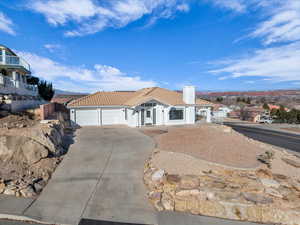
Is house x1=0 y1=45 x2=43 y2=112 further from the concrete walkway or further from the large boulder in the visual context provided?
the concrete walkway

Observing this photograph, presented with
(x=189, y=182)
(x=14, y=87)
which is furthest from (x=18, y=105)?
(x=189, y=182)

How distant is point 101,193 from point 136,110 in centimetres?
1336

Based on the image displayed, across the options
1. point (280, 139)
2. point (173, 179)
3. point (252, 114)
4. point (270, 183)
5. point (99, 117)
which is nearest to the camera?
point (270, 183)

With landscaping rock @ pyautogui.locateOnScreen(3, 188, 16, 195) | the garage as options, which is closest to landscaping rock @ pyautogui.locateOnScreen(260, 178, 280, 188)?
landscaping rock @ pyautogui.locateOnScreen(3, 188, 16, 195)

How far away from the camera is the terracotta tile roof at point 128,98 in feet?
67.8

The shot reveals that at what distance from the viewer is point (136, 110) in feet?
64.7

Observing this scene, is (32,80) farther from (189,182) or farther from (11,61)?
(189,182)

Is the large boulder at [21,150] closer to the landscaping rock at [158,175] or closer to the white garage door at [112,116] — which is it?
the landscaping rock at [158,175]

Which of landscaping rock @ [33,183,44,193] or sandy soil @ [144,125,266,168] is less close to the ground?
sandy soil @ [144,125,266,168]

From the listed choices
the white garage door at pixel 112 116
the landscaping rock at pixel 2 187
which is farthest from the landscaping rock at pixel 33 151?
the white garage door at pixel 112 116

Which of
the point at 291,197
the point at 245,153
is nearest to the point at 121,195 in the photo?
the point at 291,197

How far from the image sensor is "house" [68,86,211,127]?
20078 mm

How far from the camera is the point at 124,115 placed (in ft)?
71.8

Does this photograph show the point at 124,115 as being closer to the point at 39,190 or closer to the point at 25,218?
the point at 39,190
